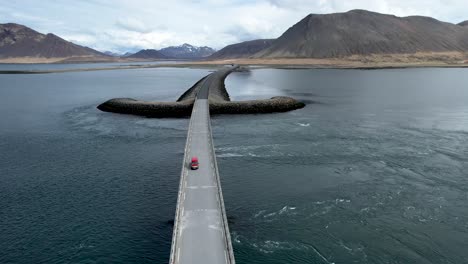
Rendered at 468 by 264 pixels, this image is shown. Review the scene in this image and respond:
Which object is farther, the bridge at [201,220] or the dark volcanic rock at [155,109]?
the dark volcanic rock at [155,109]

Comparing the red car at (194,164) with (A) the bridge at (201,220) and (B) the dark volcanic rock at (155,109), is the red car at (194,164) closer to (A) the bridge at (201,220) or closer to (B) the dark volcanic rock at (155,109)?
(A) the bridge at (201,220)

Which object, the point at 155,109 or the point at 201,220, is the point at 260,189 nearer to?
the point at 201,220

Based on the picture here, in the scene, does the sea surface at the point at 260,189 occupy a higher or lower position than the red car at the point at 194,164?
lower

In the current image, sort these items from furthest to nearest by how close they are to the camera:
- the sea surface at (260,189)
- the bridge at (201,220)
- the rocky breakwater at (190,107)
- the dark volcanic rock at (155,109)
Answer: the rocky breakwater at (190,107), the dark volcanic rock at (155,109), the sea surface at (260,189), the bridge at (201,220)

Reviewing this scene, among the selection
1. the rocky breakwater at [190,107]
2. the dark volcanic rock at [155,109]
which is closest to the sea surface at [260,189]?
the rocky breakwater at [190,107]

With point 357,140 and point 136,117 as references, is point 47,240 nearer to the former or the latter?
point 357,140

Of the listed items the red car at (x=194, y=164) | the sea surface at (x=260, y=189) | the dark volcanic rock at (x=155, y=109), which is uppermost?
the red car at (x=194, y=164)

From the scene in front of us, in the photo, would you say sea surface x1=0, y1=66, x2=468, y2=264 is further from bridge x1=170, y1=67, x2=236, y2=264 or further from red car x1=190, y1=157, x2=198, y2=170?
red car x1=190, y1=157, x2=198, y2=170

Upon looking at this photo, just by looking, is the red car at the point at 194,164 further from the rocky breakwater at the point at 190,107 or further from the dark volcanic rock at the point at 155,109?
the dark volcanic rock at the point at 155,109

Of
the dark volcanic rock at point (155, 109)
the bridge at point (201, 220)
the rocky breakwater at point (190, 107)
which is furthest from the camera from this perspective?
the rocky breakwater at point (190, 107)

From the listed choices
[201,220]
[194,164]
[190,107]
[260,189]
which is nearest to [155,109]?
[190,107]
